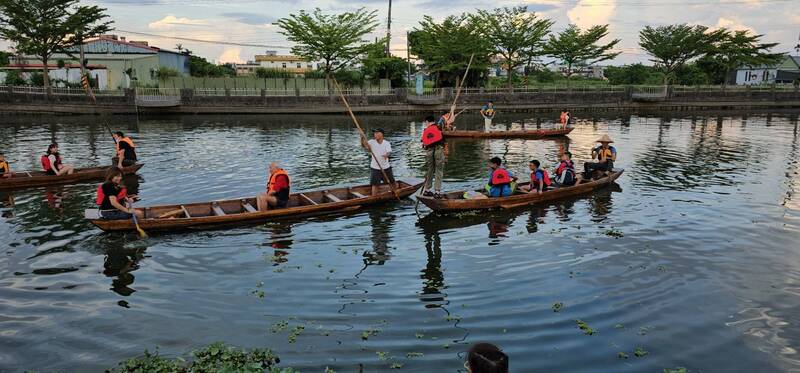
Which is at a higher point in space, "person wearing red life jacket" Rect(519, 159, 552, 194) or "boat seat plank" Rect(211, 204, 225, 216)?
"person wearing red life jacket" Rect(519, 159, 552, 194)

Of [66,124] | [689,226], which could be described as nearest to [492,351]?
[689,226]

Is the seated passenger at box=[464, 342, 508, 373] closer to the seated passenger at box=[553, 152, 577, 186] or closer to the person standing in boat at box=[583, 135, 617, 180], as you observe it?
the seated passenger at box=[553, 152, 577, 186]

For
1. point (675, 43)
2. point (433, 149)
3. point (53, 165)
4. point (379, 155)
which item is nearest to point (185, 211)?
point (379, 155)

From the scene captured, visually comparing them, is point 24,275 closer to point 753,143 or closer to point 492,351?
point 492,351

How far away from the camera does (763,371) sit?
688 centimetres

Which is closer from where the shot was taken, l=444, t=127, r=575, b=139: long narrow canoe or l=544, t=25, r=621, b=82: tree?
l=444, t=127, r=575, b=139: long narrow canoe

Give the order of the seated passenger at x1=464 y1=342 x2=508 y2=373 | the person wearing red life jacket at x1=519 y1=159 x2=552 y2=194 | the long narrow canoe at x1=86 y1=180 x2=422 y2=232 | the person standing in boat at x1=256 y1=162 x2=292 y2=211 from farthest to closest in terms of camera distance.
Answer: the person wearing red life jacket at x1=519 y1=159 x2=552 y2=194, the person standing in boat at x1=256 y1=162 x2=292 y2=211, the long narrow canoe at x1=86 y1=180 x2=422 y2=232, the seated passenger at x1=464 y1=342 x2=508 y2=373

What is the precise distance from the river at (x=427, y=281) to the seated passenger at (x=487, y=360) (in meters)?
3.36

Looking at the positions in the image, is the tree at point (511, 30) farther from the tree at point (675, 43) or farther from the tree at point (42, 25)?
the tree at point (42, 25)

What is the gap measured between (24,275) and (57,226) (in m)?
3.46

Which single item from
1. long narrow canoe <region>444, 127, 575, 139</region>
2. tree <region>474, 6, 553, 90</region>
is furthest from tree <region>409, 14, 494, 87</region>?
long narrow canoe <region>444, 127, 575, 139</region>

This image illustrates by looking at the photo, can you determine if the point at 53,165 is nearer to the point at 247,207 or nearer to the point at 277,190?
the point at 247,207

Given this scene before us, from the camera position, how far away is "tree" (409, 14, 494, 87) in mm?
53062

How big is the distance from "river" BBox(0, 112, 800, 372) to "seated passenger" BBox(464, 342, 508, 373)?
3.36 metres
